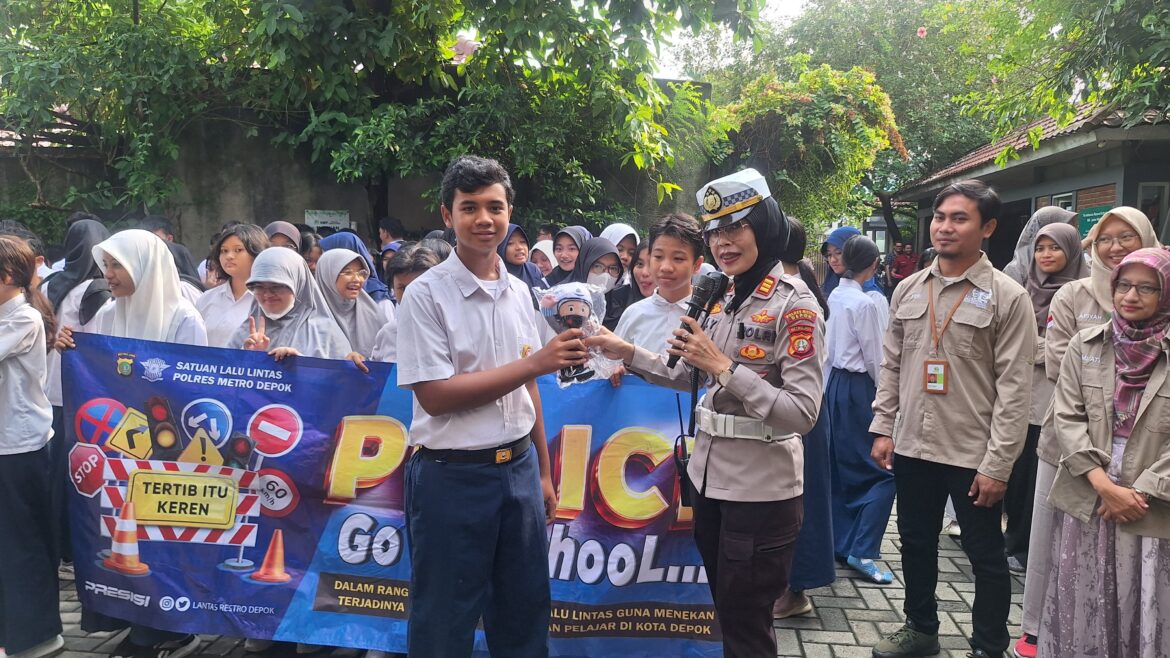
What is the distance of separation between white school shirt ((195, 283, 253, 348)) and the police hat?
2836 mm

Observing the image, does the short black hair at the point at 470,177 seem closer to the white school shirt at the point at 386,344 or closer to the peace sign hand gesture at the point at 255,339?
the white school shirt at the point at 386,344

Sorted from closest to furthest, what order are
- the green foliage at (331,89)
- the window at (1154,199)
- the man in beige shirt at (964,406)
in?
1. the man in beige shirt at (964,406)
2. the green foliage at (331,89)
3. the window at (1154,199)

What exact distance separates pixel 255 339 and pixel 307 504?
92 cm

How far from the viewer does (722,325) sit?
2736 millimetres

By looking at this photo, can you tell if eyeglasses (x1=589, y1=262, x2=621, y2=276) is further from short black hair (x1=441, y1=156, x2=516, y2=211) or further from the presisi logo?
the presisi logo

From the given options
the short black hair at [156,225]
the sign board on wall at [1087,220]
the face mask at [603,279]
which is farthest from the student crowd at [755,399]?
the sign board on wall at [1087,220]

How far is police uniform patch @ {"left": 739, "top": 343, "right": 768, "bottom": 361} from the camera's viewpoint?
8.48ft

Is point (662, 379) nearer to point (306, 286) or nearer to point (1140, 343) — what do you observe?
point (1140, 343)

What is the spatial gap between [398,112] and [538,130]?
63.3 inches

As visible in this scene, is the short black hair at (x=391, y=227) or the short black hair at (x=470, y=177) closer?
the short black hair at (x=470, y=177)

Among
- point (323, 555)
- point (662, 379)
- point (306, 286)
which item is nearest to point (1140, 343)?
point (662, 379)

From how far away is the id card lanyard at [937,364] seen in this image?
3398mm

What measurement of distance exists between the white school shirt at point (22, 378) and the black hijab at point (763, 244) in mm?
3183

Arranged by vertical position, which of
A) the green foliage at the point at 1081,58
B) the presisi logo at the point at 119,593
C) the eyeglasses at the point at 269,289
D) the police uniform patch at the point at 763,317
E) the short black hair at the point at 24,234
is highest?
the green foliage at the point at 1081,58
